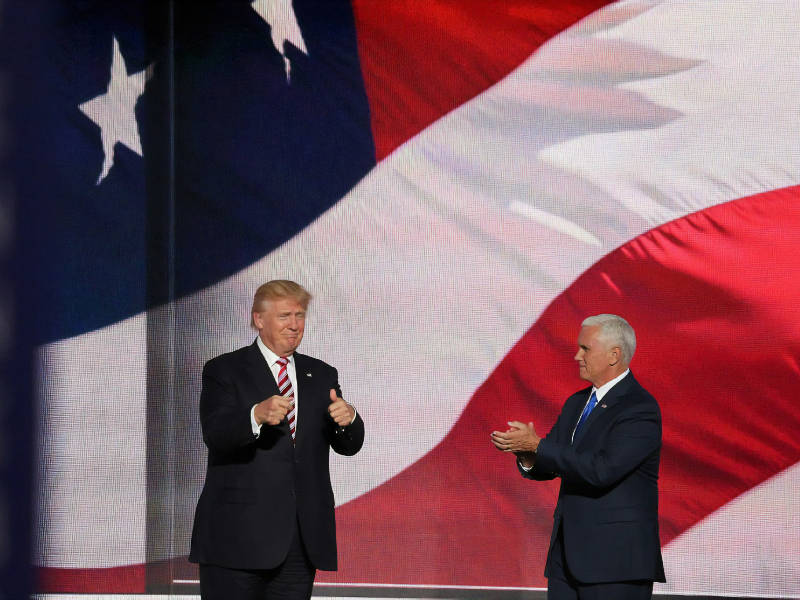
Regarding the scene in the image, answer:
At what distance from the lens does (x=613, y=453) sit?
2.23 metres

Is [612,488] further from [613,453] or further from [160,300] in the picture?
[160,300]

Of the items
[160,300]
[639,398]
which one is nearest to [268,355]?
[639,398]

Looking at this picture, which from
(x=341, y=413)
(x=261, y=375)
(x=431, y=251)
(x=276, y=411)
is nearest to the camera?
(x=276, y=411)

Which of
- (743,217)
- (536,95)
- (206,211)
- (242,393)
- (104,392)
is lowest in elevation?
(242,393)

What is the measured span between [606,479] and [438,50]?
2270mm

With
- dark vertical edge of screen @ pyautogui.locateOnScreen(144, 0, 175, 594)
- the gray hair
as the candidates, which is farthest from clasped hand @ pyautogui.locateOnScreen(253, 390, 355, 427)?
dark vertical edge of screen @ pyautogui.locateOnScreen(144, 0, 175, 594)

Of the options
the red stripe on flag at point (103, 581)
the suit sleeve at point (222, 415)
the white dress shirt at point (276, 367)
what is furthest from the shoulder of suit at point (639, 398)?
the red stripe on flag at point (103, 581)

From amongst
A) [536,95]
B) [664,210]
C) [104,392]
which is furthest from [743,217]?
[104,392]

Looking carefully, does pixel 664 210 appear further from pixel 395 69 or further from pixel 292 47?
pixel 292 47

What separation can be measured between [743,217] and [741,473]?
106 cm

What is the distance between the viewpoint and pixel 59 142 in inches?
152

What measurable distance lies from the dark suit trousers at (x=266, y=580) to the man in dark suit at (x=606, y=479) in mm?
634

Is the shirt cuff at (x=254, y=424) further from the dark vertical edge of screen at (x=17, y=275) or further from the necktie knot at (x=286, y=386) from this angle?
the dark vertical edge of screen at (x=17, y=275)

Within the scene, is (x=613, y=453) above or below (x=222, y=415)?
below
